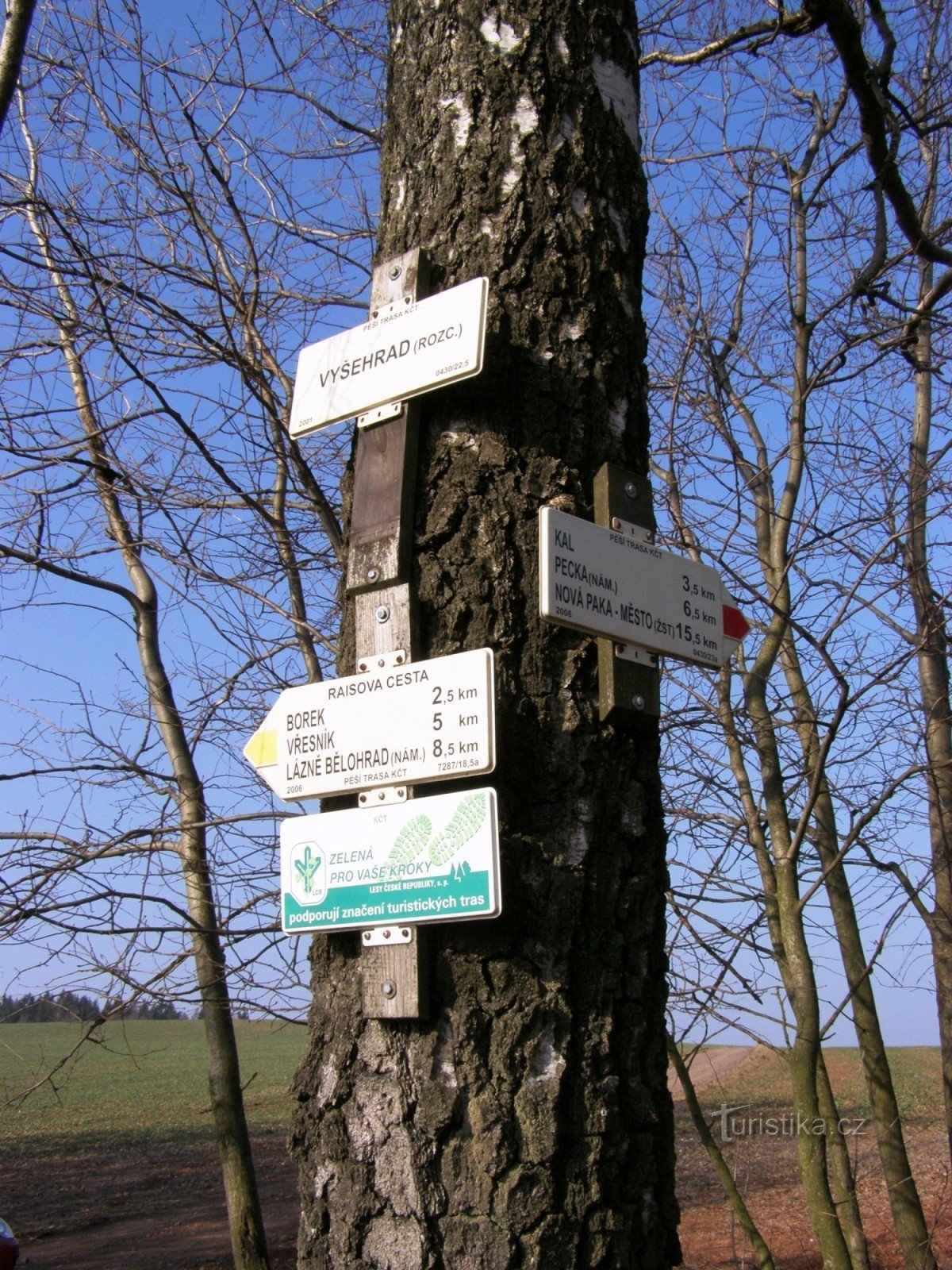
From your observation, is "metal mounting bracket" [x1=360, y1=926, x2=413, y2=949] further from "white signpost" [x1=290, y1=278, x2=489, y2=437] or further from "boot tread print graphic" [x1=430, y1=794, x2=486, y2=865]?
"white signpost" [x1=290, y1=278, x2=489, y2=437]

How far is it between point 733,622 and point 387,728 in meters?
0.65

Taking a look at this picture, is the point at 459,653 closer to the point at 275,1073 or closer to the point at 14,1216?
the point at 14,1216

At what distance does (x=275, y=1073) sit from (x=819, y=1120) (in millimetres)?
25298

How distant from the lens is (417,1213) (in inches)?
55.3

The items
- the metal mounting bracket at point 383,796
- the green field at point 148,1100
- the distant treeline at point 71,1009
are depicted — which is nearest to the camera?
the metal mounting bracket at point 383,796

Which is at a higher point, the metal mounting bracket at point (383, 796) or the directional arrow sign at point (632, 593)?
the directional arrow sign at point (632, 593)

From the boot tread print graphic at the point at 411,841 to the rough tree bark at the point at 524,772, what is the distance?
0.10 m

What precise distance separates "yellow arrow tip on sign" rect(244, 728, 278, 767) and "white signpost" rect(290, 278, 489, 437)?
1.61 ft

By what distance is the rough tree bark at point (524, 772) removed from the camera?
1411 mm

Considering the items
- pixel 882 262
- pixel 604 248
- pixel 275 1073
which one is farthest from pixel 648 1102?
pixel 275 1073

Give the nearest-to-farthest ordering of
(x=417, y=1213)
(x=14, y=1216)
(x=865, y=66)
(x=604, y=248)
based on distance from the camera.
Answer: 1. (x=417, y=1213)
2. (x=604, y=248)
3. (x=865, y=66)
4. (x=14, y=1216)

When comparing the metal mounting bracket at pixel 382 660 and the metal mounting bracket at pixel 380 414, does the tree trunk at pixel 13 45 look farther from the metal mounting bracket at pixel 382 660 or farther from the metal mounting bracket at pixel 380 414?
the metal mounting bracket at pixel 382 660

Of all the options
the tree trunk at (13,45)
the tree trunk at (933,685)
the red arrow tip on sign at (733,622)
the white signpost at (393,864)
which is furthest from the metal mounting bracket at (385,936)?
the tree trunk at (933,685)

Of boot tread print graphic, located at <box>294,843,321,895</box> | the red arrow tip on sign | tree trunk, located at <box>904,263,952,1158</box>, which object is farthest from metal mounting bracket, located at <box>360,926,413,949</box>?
tree trunk, located at <box>904,263,952,1158</box>
